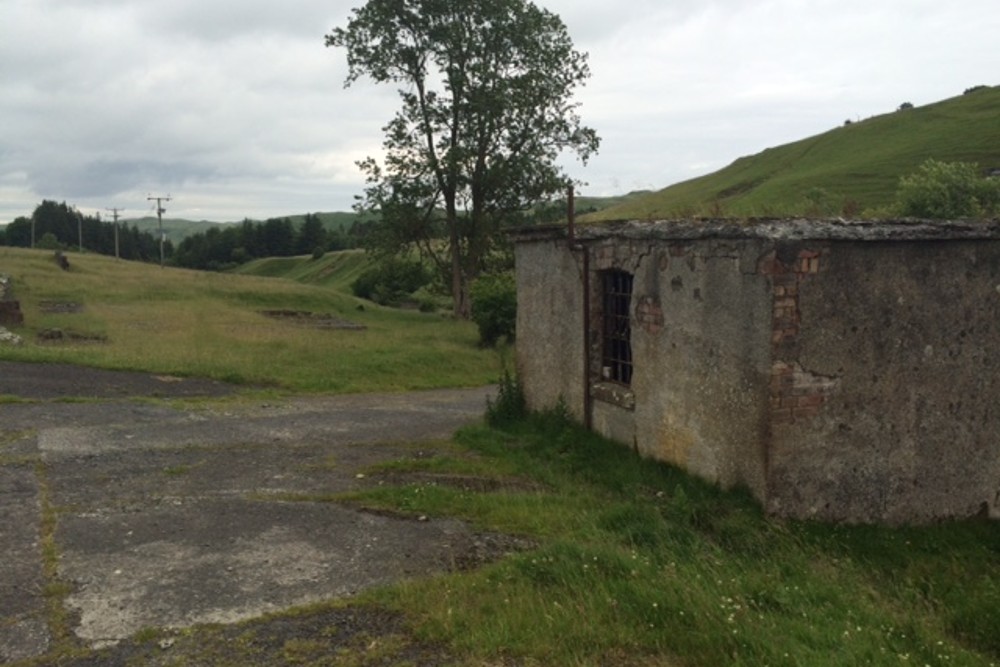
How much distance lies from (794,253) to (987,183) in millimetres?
23878

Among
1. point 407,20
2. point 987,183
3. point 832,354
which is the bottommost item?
point 832,354

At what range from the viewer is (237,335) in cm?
2389

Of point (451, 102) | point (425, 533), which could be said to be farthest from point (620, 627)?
point (451, 102)

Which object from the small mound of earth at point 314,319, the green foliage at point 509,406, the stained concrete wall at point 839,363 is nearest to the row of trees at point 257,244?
the small mound of earth at point 314,319

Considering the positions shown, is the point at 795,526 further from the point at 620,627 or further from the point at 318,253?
the point at 318,253

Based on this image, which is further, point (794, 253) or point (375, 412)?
point (375, 412)

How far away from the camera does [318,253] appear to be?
88438mm

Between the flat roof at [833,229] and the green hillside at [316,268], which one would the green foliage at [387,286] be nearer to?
the green hillside at [316,268]

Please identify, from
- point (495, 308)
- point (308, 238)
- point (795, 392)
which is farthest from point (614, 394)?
point (308, 238)

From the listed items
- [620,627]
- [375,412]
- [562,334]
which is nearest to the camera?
[620,627]

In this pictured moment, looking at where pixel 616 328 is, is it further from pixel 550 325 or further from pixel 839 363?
pixel 839 363

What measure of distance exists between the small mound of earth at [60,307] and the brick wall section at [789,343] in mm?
26205

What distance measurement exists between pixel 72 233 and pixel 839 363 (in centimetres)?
11676

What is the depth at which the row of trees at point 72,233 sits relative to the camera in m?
103
